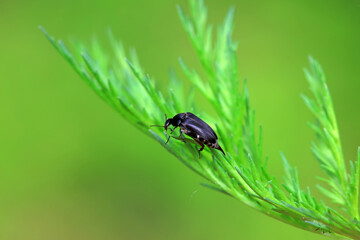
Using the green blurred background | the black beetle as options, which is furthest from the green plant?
the green blurred background

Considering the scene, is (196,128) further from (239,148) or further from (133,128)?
(133,128)

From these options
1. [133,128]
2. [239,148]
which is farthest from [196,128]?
[133,128]

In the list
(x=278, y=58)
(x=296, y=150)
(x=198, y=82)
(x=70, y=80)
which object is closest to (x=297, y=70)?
(x=278, y=58)

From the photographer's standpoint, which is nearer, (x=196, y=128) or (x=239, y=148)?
(x=239, y=148)

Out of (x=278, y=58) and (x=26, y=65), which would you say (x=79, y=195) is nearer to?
(x=26, y=65)

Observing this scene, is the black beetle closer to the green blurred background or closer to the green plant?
the green plant

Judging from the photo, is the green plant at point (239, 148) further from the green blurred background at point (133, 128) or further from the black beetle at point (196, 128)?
the green blurred background at point (133, 128)

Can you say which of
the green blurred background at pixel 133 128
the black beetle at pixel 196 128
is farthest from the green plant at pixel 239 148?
the green blurred background at pixel 133 128
